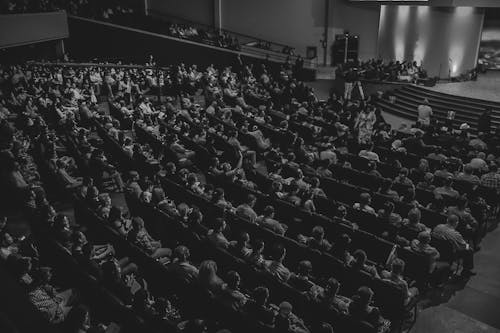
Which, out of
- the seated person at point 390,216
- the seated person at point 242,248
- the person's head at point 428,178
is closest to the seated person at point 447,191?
the person's head at point 428,178

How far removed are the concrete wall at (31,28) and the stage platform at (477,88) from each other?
46.4 ft

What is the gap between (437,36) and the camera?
19312 mm

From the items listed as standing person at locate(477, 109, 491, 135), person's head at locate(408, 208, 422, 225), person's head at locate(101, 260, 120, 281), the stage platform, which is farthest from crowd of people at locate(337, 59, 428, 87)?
person's head at locate(101, 260, 120, 281)

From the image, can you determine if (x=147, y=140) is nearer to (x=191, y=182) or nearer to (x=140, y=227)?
(x=191, y=182)

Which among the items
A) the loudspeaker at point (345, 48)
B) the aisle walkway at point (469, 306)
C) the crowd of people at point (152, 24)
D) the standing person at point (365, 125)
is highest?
the crowd of people at point (152, 24)

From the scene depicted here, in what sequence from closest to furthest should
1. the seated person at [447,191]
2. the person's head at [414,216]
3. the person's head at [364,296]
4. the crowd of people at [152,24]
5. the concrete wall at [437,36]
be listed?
the person's head at [364,296]
the person's head at [414,216]
the seated person at [447,191]
the concrete wall at [437,36]
the crowd of people at [152,24]

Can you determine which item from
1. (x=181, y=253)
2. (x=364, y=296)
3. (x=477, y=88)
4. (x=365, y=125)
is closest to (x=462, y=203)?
(x=364, y=296)

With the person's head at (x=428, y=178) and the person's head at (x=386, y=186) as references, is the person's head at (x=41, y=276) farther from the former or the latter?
the person's head at (x=428, y=178)

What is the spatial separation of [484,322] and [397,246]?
50.8 inches

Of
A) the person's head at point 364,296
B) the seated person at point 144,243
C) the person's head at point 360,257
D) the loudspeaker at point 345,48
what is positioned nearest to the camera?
the person's head at point 364,296

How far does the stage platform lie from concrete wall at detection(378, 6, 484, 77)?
118 cm

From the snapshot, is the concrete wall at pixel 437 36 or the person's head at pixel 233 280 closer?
the person's head at pixel 233 280

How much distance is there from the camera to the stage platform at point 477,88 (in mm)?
15914

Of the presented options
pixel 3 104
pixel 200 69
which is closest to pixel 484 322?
pixel 3 104
